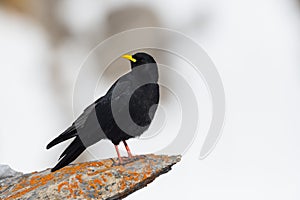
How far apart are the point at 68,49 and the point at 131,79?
3419mm

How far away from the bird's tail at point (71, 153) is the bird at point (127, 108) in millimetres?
13

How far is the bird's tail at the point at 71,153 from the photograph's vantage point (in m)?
5.31

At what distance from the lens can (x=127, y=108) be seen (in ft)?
19.4

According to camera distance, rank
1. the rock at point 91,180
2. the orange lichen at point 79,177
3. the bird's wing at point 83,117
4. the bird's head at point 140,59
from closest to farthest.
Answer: the rock at point 91,180
the orange lichen at point 79,177
the bird's wing at point 83,117
the bird's head at point 140,59

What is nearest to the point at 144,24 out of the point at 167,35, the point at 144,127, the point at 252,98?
the point at 167,35

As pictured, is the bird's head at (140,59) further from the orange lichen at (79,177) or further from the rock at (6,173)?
the orange lichen at (79,177)

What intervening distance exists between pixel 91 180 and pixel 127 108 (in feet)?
4.76

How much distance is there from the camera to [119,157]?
531 centimetres

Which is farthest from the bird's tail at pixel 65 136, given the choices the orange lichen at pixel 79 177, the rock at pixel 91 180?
the orange lichen at pixel 79 177

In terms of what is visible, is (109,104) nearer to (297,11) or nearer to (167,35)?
(297,11)

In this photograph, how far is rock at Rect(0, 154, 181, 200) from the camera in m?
4.43

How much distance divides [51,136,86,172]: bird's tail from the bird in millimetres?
13

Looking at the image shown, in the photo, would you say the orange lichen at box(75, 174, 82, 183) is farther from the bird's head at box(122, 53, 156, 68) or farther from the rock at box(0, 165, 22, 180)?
the bird's head at box(122, 53, 156, 68)

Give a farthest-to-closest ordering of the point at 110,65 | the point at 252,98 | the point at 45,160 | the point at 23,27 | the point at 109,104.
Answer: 1. the point at 23,27
2. the point at 252,98
3. the point at 45,160
4. the point at 110,65
5. the point at 109,104
